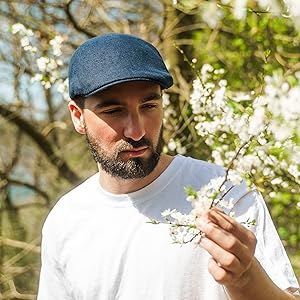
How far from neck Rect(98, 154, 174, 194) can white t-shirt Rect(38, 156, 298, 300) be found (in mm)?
14

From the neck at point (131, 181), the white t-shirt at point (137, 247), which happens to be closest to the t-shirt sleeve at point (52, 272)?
the white t-shirt at point (137, 247)

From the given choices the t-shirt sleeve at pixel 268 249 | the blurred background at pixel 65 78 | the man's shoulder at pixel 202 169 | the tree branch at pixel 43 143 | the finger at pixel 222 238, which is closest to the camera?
the finger at pixel 222 238

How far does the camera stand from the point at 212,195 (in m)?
1.48

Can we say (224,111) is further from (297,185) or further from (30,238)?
(30,238)

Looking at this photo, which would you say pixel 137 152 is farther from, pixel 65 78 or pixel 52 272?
pixel 65 78

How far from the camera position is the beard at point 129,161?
5.86ft

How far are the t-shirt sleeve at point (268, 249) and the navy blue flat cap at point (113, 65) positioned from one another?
1.13 ft

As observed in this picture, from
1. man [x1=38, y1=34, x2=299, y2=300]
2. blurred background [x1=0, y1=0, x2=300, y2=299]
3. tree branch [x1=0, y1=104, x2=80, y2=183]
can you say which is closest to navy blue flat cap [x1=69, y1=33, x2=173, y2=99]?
man [x1=38, y1=34, x2=299, y2=300]

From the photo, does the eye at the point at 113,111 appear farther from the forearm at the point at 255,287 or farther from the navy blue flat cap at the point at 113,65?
the forearm at the point at 255,287

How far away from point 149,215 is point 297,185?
1.19 metres

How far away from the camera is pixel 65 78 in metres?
3.60

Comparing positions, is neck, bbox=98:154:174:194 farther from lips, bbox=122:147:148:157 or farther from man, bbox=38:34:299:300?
lips, bbox=122:147:148:157

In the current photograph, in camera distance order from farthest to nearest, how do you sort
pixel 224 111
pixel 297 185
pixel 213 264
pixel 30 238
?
pixel 30 238 < pixel 297 185 < pixel 224 111 < pixel 213 264

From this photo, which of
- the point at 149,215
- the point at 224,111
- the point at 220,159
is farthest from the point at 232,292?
the point at 220,159
